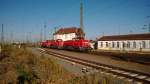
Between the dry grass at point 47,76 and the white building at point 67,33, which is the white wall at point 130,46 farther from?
the white building at point 67,33

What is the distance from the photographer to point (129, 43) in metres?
45.9

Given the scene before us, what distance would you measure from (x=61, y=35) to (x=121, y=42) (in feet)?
175

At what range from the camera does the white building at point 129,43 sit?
1660 inches

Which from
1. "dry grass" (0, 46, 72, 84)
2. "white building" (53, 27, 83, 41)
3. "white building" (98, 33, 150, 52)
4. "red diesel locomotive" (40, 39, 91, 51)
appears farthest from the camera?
"white building" (53, 27, 83, 41)

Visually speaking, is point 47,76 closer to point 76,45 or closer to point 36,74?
point 36,74

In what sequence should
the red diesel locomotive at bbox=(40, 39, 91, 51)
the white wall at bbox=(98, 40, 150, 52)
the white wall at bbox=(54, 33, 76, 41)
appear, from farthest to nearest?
the white wall at bbox=(54, 33, 76, 41) < the white wall at bbox=(98, 40, 150, 52) < the red diesel locomotive at bbox=(40, 39, 91, 51)

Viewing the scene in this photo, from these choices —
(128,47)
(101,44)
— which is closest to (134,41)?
(128,47)

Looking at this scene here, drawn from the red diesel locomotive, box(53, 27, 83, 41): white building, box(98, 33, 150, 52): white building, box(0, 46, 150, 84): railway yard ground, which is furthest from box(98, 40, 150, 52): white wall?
box(53, 27, 83, 41): white building

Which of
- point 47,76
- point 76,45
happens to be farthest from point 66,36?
point 47,76

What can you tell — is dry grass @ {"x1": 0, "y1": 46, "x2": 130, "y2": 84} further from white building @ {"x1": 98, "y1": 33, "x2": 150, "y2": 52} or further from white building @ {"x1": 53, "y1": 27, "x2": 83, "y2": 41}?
white building @ {"x1": 53, "y1": 27, "x2": 83, "y2": 41}

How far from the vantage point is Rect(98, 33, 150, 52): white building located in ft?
138

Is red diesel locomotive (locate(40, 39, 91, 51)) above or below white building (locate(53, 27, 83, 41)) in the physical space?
below

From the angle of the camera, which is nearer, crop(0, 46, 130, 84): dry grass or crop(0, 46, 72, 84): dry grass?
crop(0, 46, 130, 84): dry grass

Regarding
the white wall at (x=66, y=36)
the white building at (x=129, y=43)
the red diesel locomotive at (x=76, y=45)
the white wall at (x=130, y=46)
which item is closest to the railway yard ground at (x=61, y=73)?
the red diesel locomotive at (x=76, y=45)
